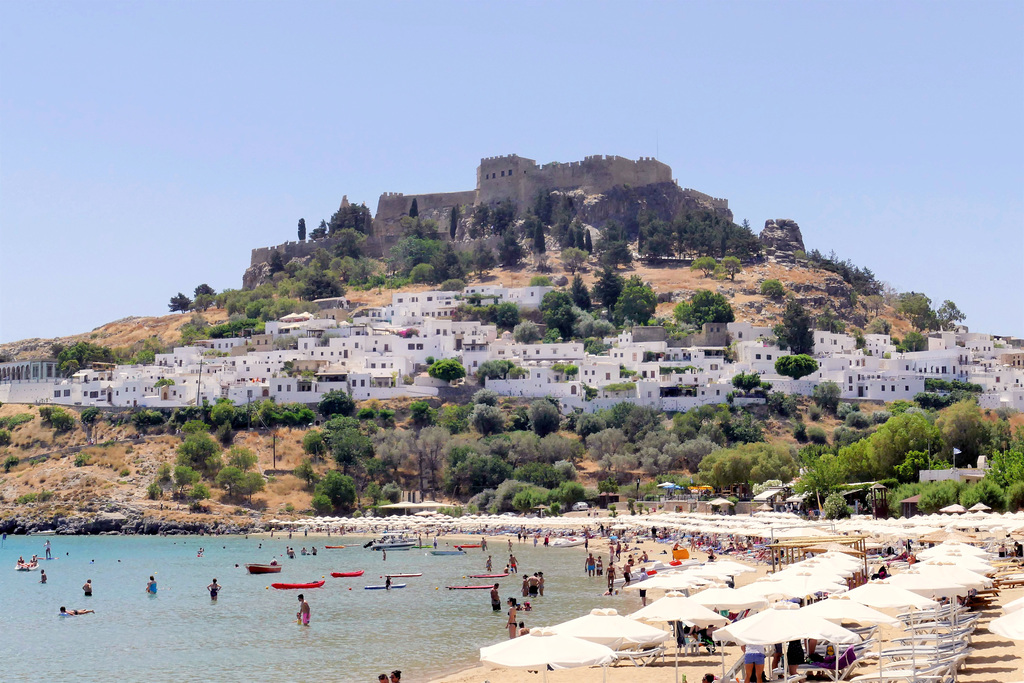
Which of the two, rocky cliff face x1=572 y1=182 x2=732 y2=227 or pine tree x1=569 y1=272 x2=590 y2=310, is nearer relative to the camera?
pine tree x1=569 y1=272 x2=590 y2=310

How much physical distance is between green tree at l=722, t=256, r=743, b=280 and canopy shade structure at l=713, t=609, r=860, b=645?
270ft

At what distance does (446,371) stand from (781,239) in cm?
4263

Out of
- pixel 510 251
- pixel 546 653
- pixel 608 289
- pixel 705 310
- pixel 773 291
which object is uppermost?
pixel 510 251

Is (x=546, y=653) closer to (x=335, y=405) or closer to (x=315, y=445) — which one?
(x=315, y=445)

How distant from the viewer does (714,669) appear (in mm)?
18500

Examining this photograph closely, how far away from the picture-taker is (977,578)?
17.8 m

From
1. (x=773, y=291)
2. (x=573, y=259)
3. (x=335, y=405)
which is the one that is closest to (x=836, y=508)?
(x=335, y=405)

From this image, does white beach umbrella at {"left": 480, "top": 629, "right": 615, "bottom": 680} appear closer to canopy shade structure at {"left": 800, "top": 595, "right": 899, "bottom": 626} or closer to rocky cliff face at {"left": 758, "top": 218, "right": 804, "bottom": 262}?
canopy shade structure at {"left": 800, "top": 595, "right": 899, "bottom": 626}

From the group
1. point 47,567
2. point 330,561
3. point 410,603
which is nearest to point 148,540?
point 47,567

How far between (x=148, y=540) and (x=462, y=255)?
4918 cm

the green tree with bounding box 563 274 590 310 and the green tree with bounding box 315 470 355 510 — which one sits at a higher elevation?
the green tree with bounding box 563 274 590 310

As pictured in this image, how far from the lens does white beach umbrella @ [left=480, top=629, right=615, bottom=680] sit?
13602mm

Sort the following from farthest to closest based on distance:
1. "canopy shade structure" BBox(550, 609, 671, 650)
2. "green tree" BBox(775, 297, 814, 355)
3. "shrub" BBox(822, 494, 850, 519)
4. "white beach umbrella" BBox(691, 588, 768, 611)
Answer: "green tree" BBox(775, 297, 814, 355) < "shrub" BBox(822, 494, 850, 519) < "white beach umbrella" BBox(691, 588, 768, 611) < "canopy shade structure" BBox(550, 609, 671, 650)

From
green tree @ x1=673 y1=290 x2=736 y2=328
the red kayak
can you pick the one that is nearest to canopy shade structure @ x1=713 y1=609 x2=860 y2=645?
the red kayak
